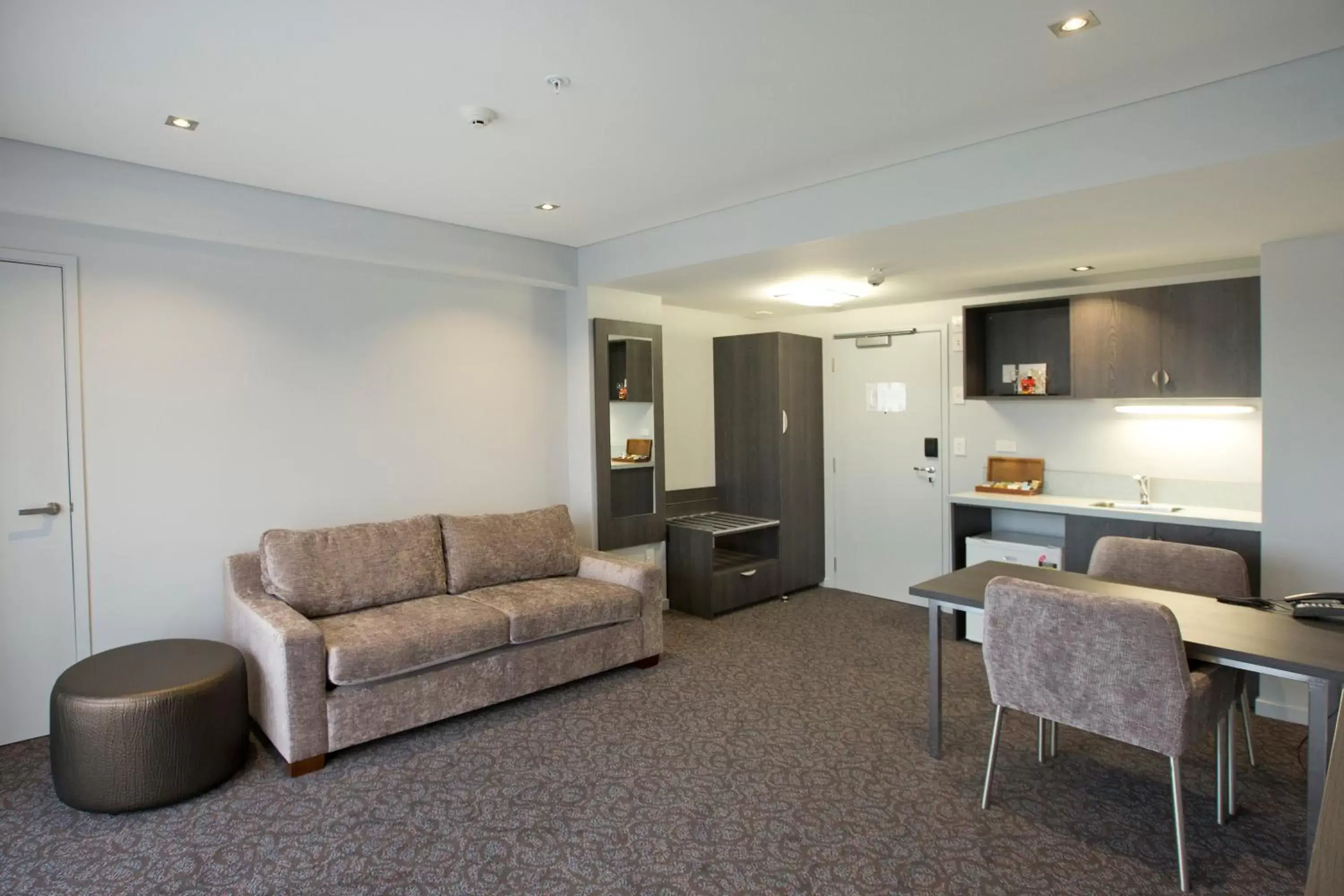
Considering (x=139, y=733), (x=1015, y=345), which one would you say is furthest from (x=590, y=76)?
(x=1015, y=345)

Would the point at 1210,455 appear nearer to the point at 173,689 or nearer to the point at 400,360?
the point at 400,360

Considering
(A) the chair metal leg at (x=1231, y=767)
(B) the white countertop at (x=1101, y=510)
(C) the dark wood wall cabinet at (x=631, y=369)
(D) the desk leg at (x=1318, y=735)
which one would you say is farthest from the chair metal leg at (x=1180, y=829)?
(C) the dark wood wall cabinet at (x=631, y=369)

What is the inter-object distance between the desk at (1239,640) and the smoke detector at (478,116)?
2397mm

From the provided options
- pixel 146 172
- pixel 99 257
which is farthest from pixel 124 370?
pixel 146 172

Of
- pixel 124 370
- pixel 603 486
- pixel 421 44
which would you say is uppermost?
pixel 421 44

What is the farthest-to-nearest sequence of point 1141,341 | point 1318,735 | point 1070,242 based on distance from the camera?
point 1141,341, point 1070,242, point 1318,735

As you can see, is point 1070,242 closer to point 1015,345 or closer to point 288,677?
point 1015,345

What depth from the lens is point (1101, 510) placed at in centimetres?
427

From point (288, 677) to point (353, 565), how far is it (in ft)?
2.77

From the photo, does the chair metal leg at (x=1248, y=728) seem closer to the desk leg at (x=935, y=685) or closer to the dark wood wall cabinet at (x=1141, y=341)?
the desk leg at (x=935, y=685)

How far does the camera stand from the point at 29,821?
2693 mm

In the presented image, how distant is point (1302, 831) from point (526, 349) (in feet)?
14.4

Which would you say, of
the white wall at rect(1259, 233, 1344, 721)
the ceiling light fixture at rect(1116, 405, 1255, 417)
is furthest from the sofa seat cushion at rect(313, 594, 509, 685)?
the ceiling light fixture at rect(1116, 405, 1255, 417)

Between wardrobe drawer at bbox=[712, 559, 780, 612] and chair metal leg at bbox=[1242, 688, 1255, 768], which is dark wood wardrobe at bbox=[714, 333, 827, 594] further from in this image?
chair metal leg at bbox=[1242, 688, 1255, 768]
